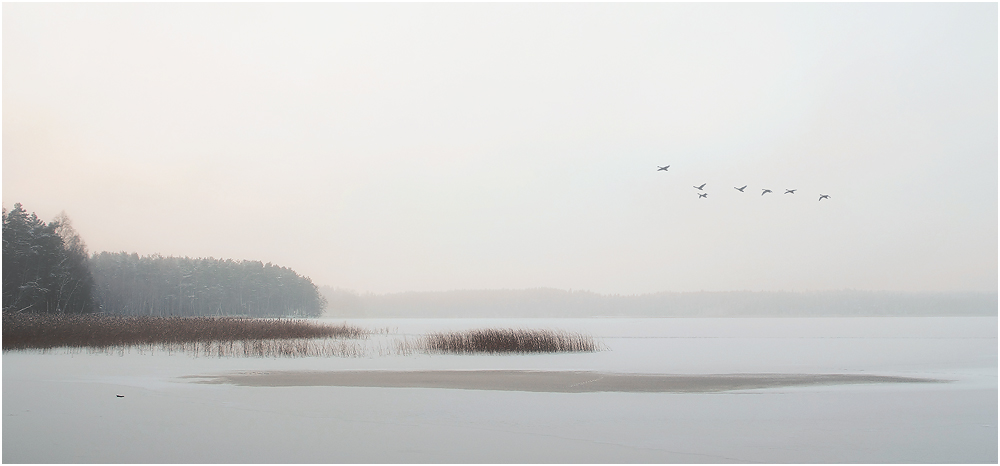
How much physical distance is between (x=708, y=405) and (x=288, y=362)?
11.9 metres

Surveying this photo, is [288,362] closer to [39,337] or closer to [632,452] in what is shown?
[39,337]

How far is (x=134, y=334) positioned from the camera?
22.7m

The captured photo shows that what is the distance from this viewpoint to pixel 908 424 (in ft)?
28.0

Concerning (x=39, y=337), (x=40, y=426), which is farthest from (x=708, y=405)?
(x=39, y=337)

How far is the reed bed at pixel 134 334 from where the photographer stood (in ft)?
67.6

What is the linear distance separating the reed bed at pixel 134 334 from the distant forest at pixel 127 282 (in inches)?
549

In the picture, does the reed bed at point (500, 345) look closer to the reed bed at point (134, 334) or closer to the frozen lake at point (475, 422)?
the reed bed at point (134, 334)

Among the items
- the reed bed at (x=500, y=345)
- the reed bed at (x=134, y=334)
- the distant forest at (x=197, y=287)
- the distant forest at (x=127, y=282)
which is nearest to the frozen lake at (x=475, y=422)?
the reed bed at (x=134, y=334)

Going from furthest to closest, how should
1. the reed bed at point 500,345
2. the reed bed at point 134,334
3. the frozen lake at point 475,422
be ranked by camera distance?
the reed bed at point 500,345
the reed bed at point 134,334
the frozen lake at point 475,422

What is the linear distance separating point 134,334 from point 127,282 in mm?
45047

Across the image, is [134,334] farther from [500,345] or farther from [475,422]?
[475,422]

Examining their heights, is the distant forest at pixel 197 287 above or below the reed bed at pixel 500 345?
above

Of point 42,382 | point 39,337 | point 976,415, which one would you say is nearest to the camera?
point 976,415

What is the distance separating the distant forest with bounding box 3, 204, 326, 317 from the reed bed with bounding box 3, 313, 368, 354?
13.9 meters
